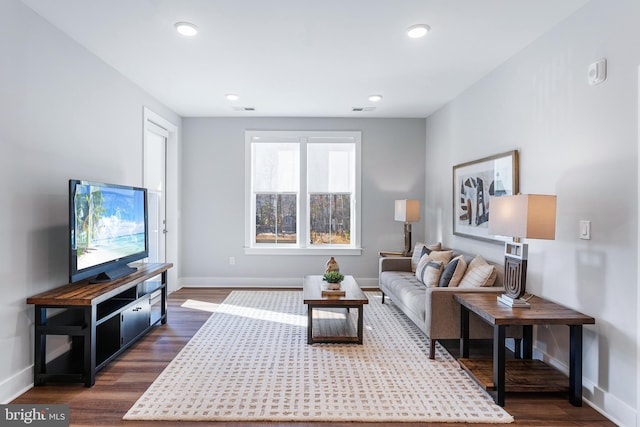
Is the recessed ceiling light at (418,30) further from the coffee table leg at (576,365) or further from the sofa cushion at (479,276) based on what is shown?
the coffee table leg at (576,365)

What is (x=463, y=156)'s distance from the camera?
14.7 feet

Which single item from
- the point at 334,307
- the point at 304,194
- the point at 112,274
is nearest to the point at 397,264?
the point at 334,307

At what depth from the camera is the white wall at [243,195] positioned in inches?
231

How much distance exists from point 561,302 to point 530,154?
1.20 m

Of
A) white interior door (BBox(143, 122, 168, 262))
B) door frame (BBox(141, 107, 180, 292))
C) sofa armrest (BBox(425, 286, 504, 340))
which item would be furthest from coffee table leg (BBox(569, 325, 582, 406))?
door frame (BBox(141, 107, 180, 292))

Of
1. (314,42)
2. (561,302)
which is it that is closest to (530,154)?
(561,302)

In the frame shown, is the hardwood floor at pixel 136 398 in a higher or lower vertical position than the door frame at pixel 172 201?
lower

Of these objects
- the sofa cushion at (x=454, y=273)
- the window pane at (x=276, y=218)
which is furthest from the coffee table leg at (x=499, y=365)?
the window pane at (x=276, y=218)

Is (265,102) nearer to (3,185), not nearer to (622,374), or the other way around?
(3,185)

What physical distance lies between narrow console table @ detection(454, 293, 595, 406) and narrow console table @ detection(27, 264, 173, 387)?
8.82ft

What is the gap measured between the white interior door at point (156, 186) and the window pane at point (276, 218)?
1.39 meters

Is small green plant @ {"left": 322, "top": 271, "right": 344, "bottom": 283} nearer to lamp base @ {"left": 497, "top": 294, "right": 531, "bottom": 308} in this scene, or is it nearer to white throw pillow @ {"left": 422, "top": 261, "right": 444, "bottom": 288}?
white throw pillow @ {"left": 422, "top": 261, "right": 444, "bottom": 288}

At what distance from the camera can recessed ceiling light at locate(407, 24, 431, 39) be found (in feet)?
9.40

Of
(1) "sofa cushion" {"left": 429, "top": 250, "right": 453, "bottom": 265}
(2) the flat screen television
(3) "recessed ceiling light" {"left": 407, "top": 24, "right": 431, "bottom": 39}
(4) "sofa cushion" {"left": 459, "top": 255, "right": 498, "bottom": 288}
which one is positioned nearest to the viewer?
(2) the flat screen television
